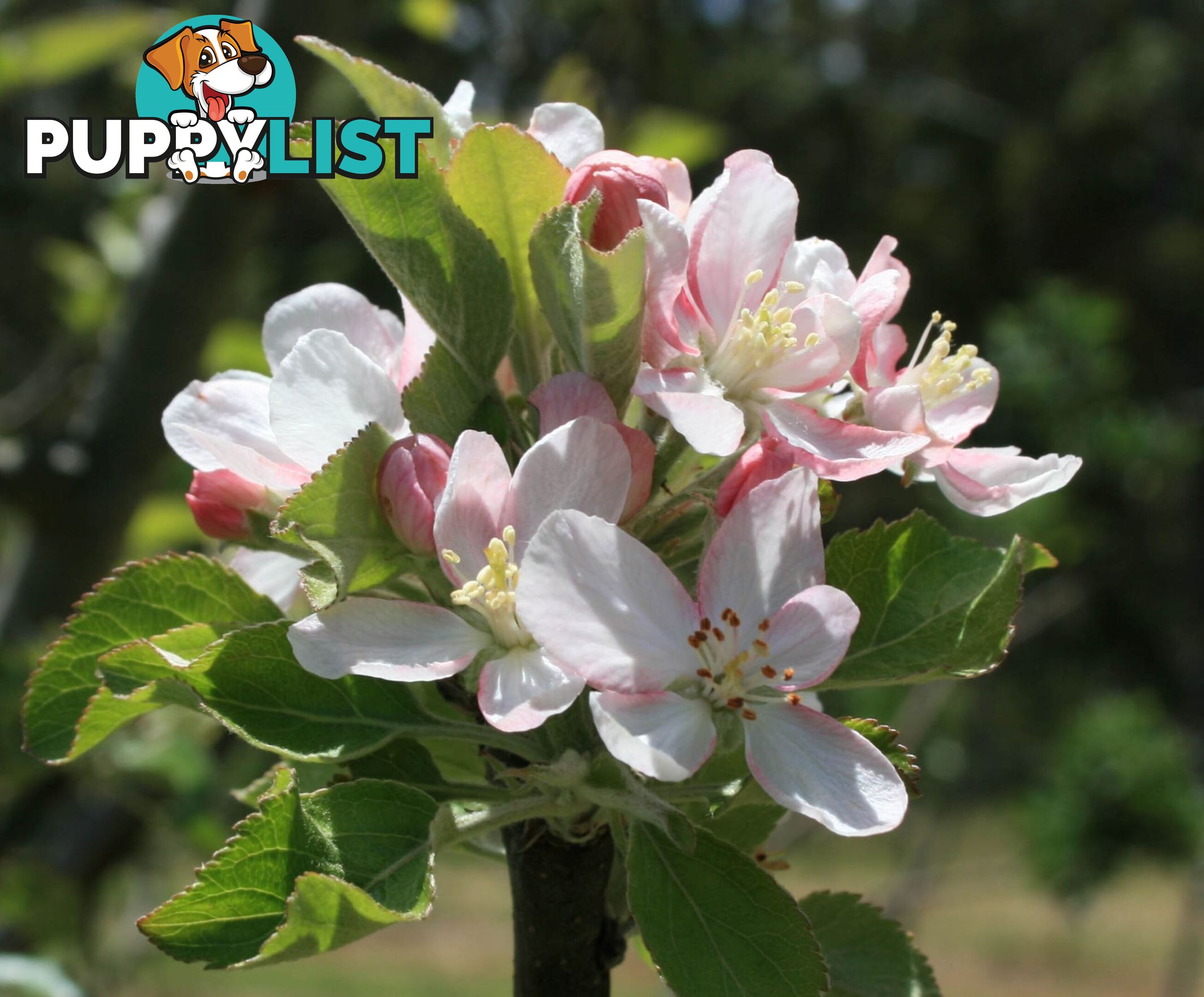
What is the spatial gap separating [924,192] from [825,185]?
1.87m

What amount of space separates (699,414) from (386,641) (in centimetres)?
22

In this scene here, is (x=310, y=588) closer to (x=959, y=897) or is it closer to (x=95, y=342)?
(x=95, y=342)

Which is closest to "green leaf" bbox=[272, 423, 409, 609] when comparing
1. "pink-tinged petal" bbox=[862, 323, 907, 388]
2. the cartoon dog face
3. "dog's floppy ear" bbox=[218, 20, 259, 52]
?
"pink-tinged petal" bbox=[862, 323, 907, 388]

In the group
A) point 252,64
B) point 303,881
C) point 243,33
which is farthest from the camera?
point 243,33

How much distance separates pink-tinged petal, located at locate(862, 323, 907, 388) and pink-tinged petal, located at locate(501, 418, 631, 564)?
0.21m

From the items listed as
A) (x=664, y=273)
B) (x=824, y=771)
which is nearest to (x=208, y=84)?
(x=664, y=273)

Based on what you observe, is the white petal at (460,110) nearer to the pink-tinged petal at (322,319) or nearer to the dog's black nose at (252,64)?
the pink-tinged petal at (322,319)

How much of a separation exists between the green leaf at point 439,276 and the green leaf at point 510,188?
0.02 metres

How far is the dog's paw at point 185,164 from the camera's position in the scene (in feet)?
4.60

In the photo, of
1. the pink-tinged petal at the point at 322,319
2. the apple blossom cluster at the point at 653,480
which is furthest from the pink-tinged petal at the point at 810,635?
the pink-tinged petal at the point at 322,319

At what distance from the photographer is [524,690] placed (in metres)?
0.67

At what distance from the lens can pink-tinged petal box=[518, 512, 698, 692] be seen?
65 centimetres

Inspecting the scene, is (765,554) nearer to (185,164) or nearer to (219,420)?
(219,420)

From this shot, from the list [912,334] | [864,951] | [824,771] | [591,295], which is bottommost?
[912,334]
